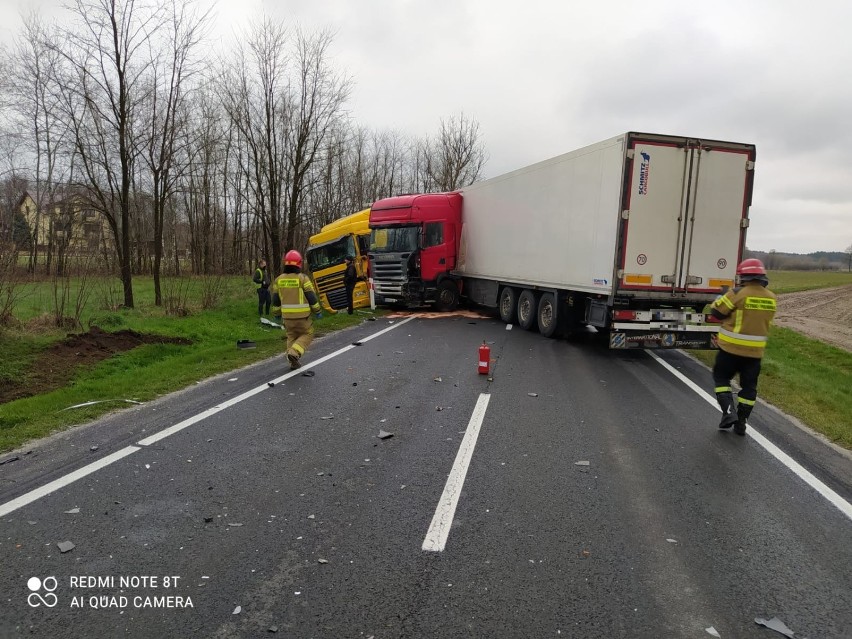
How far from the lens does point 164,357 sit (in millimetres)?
9766

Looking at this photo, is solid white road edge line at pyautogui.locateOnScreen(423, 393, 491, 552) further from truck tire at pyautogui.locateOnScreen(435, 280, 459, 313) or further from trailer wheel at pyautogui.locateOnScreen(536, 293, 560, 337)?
truck tire at pyautogui.locateOnScreen(435, 280, 459, 313)

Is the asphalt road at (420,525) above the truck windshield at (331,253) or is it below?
below

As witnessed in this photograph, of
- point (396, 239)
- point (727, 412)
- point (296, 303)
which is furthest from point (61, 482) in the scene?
point (396, 239)

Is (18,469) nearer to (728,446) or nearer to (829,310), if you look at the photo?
(728,446)

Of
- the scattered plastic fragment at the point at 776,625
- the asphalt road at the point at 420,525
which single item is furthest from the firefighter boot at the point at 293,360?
the scattered plastic fragment at the point at 776,625

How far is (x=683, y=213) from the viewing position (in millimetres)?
9609

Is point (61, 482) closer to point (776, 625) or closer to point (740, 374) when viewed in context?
point (776, 625)

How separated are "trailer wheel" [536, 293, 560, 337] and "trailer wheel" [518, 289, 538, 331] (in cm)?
25

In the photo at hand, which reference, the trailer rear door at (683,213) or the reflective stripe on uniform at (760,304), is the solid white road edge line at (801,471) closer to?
the reflective stripe on uniform at (760,304)

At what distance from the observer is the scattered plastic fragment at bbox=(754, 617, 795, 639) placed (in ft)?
8.61

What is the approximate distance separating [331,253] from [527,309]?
27.1 ft

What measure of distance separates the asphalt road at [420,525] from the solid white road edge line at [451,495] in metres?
0.02

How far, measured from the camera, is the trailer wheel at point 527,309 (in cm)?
1315

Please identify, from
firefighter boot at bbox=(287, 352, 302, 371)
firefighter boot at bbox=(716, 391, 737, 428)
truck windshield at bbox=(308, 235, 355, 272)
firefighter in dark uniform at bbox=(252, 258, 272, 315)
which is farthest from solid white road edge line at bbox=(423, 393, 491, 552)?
truck windshield at bbox=(308, 235, 355, 272)
